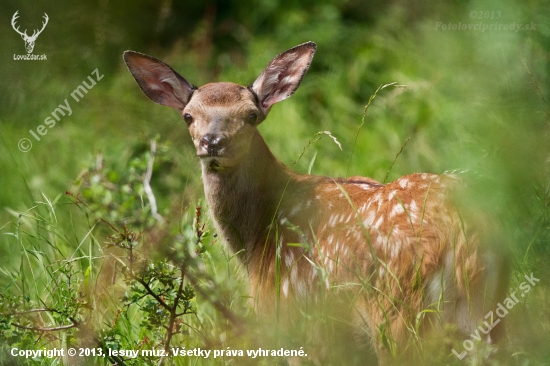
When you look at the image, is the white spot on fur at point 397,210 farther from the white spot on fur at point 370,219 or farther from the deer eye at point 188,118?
the deer eye at point 188,118

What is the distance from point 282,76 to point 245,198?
0.80 m

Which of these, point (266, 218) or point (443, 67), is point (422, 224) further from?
point (266, 218)

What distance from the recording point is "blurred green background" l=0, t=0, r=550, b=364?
3611 millimetres

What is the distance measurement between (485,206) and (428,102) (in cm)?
461

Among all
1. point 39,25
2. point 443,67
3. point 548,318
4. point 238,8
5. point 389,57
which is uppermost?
point 238,8

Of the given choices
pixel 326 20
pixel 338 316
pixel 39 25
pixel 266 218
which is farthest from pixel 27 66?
pixel 338 316

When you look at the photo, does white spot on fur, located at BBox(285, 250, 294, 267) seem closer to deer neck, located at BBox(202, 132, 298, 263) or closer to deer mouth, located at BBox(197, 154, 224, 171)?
deer neck, located at BBox(202, 132, 298, 263)

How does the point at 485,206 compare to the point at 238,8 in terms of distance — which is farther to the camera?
the point at 238,8

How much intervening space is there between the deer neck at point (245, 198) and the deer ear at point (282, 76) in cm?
29

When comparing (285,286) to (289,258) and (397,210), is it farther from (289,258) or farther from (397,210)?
(397,210)

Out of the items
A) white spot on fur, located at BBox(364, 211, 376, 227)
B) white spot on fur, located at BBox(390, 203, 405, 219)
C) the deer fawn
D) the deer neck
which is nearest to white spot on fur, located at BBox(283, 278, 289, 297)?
the deer fawn

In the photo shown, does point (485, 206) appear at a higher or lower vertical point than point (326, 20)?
lower

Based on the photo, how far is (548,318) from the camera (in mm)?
3938

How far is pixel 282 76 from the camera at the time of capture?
473 cm
